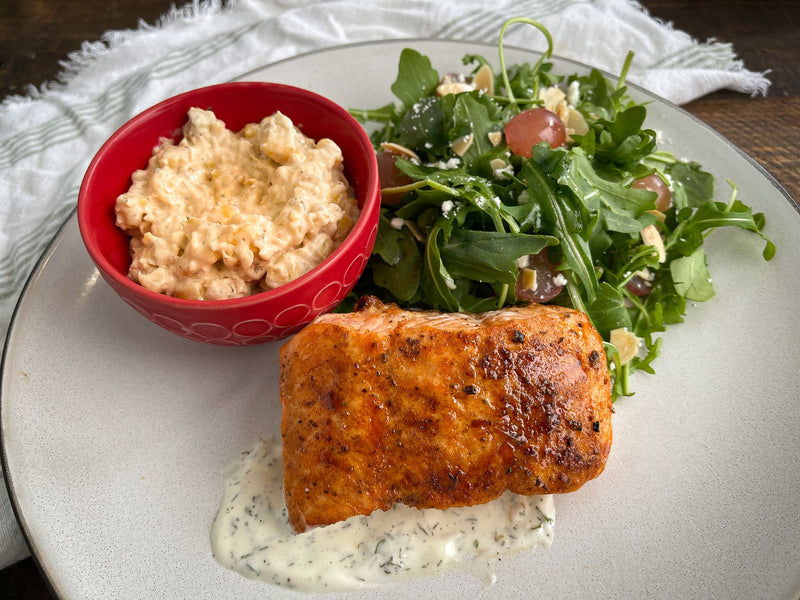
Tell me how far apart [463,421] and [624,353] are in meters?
0.84

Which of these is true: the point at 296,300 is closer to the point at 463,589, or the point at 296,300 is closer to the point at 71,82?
the point at 463,589

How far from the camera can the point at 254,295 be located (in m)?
2.26

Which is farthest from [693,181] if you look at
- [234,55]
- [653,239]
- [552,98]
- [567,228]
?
[234,55]

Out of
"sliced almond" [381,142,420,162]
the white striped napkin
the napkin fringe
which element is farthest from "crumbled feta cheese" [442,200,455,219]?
the napkin fringe

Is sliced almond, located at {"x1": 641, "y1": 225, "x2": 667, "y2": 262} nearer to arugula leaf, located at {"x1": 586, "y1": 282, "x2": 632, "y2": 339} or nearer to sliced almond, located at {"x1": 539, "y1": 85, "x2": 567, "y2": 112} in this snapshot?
arugula leaf, located at {"x1": 586, "y1": 282, "x2": 632, "y2": 339}

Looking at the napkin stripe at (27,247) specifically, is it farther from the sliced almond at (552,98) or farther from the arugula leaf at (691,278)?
the arugula leaf at (691,278)

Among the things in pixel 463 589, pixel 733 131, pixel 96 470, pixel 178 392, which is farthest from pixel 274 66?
pixel 463 589

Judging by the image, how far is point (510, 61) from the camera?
138 inches

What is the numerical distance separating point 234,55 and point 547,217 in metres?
2.36

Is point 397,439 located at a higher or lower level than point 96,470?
higher

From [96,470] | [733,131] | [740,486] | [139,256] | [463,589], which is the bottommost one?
[96,470]

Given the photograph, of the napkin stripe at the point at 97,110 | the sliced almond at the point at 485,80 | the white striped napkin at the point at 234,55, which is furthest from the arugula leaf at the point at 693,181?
the napkin stripe at the point at 97,110

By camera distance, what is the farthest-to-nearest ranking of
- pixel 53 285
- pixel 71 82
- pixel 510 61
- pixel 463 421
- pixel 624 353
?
pixel 71 82 < pixel 510 61 < pixel 53 285 < pixel 624 353 < pixel 463 421

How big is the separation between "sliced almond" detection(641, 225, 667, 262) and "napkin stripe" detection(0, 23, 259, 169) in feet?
8.93
